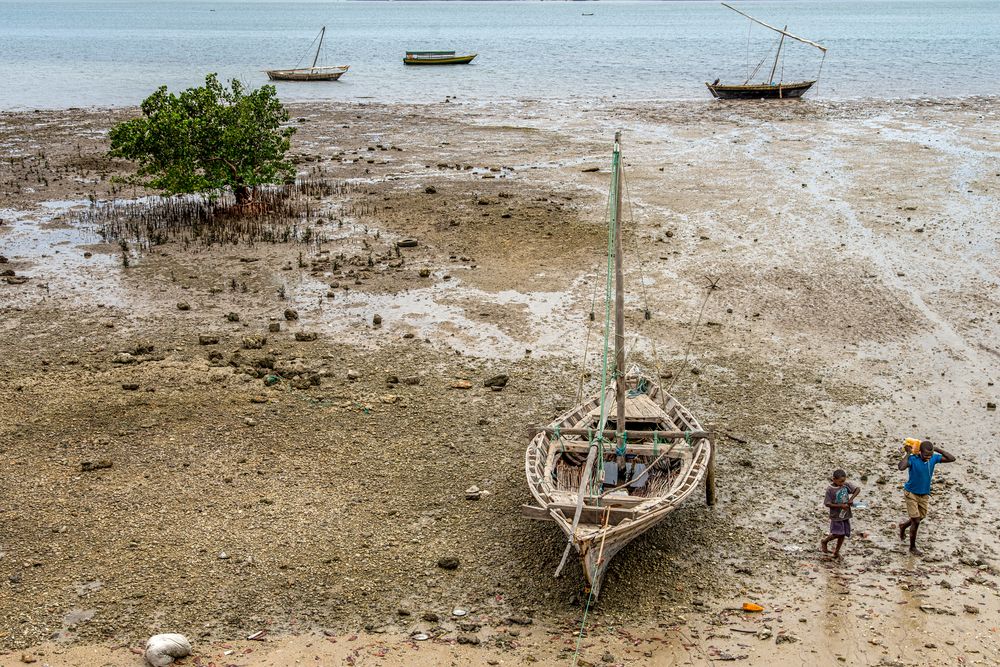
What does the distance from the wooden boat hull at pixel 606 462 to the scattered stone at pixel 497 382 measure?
7.16 feet

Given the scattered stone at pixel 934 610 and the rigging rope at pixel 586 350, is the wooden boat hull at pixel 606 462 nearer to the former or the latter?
the rigging rope at pixel 586 350

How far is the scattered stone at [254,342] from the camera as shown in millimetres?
16469

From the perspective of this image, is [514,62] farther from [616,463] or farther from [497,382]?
[616,463]

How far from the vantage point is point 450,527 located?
11.3 m

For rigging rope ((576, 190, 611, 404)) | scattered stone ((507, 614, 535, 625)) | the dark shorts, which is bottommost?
scattered stone ((507, 614, 535, 625))

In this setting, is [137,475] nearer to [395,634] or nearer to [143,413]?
[143,413]

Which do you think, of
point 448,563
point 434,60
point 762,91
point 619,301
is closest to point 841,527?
point 619,301

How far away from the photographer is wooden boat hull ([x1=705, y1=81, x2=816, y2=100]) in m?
48.2

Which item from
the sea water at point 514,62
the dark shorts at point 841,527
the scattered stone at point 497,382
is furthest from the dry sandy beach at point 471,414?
the sea water at point 514,62

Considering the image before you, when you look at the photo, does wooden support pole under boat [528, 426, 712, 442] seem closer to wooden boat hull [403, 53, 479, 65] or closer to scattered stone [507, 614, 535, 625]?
scattered stone [507, 614, 535, 625]

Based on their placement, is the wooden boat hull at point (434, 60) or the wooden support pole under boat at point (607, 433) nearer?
the wooden support pole under boat at point (607, 433)

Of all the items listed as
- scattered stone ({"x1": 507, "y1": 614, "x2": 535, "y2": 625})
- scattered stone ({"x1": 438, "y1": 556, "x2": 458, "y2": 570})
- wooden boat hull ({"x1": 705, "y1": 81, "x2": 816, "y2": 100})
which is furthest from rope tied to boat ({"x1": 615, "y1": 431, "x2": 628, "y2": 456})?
wooden boat hull ({"x1": 705, "y1": 81, "x2": 816, "y2": 100})

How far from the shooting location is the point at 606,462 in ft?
38.9

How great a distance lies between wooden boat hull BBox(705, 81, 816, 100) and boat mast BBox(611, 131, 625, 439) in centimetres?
4023
